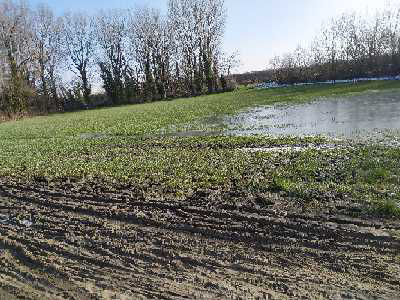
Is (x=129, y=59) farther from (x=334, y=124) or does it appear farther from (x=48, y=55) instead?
(x=334, y=124)

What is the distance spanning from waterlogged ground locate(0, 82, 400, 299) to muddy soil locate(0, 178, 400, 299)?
0.02 m

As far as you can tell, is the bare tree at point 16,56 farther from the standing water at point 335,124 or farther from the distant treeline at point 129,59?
the standing water at point 335,124

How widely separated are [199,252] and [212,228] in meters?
0.72

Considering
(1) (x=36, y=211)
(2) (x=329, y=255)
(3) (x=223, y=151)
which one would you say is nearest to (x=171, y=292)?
(2) (x=329, y=255)

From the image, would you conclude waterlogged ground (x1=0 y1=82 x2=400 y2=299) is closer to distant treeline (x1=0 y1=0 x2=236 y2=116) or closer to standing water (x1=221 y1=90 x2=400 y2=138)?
standing water (x1=221 y1=90 x2=400 y2=138)

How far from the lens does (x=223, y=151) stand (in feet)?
37.1

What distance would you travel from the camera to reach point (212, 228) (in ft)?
18.0

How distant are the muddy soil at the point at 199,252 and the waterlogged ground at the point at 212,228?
0.02 m

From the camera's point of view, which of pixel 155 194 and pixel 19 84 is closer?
pixel 155 194

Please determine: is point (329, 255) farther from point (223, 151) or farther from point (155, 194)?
point (223, 151)

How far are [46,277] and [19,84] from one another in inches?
2039

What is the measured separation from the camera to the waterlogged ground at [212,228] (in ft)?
13.4

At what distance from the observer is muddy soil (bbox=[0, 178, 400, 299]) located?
3.99 metres

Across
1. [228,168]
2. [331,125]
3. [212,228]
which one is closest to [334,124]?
[331,125]
